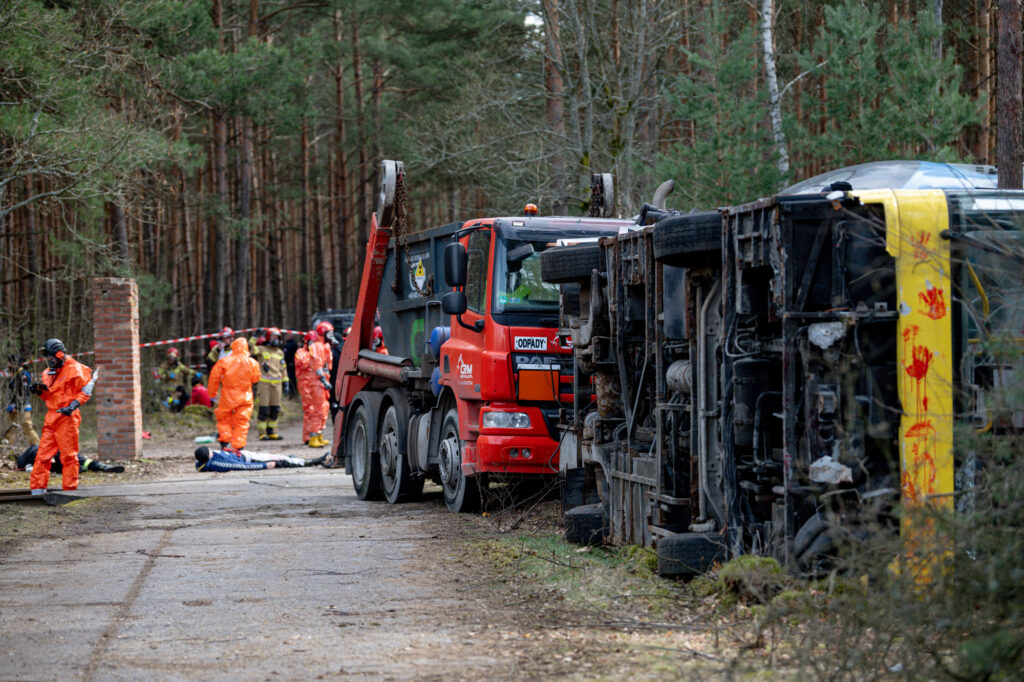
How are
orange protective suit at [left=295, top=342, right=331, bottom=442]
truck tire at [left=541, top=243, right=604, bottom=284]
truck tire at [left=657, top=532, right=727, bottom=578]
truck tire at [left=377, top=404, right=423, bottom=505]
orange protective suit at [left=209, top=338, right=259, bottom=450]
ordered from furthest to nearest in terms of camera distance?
1. orange protective suit at [left=295, top=342, right=331, bottom=442]
2. orange protective suit at [left=209, top=338, right=259, bottom=450]
3. truck tire at [left=377, top=404, right=423, bottom=505]
4. truck tire at [left=541, top=243, right=604, bottom=284]
5. truck tire at [left=657, top=532, right=727, bottom=578]

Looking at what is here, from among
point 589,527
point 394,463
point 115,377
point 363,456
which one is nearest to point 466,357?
point 394,463

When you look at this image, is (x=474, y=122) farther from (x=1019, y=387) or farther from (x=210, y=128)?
(x=1019, y=387)

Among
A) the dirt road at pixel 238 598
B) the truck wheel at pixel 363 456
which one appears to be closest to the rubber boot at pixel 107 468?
the truck wheel at pixel 363 456

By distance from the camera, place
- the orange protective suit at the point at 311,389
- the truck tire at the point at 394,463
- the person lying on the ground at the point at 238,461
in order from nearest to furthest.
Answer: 1. the truck tire at the point at 394,463
2. the person lying on the ground at the point at 238,461
3. the orange protective suit at the point at 311,389

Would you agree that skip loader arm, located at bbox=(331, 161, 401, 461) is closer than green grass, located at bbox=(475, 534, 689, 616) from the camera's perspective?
No

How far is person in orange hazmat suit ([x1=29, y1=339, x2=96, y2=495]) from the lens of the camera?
14.0 metres

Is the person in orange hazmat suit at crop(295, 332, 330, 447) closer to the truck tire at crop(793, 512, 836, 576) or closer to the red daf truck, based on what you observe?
the red daf truck

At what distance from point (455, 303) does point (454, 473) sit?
1557 millimetres

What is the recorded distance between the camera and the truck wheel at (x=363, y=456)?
13328 millimetres

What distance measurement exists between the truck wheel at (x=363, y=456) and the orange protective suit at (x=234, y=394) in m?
4.18

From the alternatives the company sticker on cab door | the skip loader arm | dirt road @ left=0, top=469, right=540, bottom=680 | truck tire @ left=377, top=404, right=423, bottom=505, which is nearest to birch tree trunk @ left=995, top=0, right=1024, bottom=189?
the company sticker on cab door

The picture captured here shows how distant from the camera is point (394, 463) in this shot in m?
12.9

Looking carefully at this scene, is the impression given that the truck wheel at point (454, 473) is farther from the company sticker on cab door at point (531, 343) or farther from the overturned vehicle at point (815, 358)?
the overturned vehicle at point (815, 358)

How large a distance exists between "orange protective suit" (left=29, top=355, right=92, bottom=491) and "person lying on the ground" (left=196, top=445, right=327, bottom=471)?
136 inches
